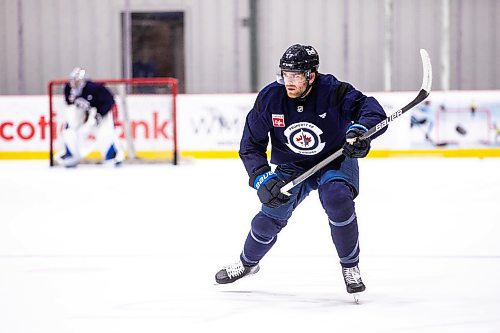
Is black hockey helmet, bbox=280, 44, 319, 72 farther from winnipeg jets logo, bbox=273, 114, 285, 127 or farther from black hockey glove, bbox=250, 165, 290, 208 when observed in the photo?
black hockey glove, bbox=250, 165, 290, 208

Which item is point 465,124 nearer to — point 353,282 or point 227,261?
point 227,261

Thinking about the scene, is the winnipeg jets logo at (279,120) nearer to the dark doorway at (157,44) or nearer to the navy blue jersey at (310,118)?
the navy blue jersey at (310,118)

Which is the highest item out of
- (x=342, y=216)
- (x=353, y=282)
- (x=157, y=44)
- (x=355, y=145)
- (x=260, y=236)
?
(x=157, y=44)

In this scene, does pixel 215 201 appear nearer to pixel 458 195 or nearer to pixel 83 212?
pixel 83 212

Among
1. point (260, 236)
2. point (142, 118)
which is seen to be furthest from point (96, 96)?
point (260, 236)

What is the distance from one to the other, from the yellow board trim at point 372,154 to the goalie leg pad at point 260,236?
20.8 ft

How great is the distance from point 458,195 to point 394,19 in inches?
249

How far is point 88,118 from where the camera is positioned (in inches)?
373

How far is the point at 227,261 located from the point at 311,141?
1009 millimetres

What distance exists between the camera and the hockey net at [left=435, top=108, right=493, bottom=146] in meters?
9.30

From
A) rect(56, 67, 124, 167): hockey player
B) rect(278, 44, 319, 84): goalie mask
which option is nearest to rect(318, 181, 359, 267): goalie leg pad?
rect(278, 44, 319, 84): goalie mask

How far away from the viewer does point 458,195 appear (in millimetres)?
6148

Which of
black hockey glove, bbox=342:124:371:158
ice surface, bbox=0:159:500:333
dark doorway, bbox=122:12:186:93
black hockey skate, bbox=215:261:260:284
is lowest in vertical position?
ice surface, bbox=0:159:500:333

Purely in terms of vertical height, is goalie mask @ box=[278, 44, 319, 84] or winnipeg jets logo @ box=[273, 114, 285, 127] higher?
goalie mask @ box=[278, 44, 319, 84]
